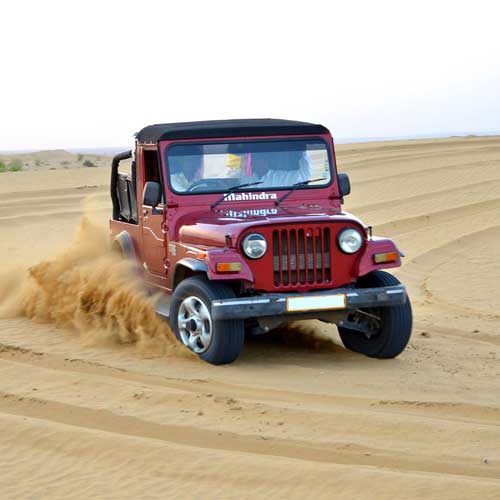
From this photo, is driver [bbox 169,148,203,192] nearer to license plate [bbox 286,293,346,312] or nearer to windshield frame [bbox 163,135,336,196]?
windshield frame [bbox 163,135,336,196]

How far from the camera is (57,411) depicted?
6.41 metres

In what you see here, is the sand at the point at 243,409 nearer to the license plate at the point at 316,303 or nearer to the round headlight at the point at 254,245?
the license plate at the point at 316,303

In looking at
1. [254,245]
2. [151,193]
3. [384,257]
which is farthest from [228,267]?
[384,257]

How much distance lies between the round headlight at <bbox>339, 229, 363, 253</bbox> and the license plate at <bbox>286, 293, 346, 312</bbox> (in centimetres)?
39

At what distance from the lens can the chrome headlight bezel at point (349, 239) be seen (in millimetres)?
7871

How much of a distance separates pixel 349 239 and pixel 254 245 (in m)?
0.80

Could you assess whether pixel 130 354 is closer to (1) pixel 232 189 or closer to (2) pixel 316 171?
(1) pixel 232 189

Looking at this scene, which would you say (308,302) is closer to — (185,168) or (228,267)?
(228,267)

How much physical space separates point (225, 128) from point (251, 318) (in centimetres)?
181

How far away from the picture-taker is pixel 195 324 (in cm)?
793

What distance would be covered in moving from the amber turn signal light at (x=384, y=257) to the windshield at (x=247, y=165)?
118cm

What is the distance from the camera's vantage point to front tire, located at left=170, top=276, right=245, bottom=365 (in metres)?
7.60

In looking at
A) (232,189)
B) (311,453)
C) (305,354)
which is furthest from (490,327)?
(311,453)

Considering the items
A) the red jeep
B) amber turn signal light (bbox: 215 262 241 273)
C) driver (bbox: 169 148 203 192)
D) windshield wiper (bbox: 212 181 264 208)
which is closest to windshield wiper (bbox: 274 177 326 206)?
the red jeep
